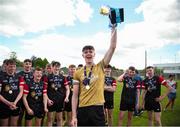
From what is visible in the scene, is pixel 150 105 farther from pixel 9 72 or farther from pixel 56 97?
pixel 9 72

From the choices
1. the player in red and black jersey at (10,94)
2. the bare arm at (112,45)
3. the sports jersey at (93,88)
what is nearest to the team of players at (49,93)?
the player in red and black jersey at (10,94)

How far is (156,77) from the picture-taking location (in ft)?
32.8

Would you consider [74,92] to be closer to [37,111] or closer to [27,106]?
[27,106]

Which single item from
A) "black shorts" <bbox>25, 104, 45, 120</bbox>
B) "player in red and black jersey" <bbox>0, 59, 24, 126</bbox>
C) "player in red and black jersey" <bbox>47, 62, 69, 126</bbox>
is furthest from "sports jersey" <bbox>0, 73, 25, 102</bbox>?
"player in red and black jersey" <bbox>47, 62, 69, 126</bbox>

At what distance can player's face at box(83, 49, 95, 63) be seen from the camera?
17.6ft

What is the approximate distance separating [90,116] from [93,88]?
1.65 feet

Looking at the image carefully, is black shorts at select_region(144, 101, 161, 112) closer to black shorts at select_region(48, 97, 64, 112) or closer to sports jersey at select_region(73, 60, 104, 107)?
black shorts at select_region(48, 97, 64, 112)

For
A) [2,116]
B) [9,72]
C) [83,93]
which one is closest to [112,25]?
[83,93]

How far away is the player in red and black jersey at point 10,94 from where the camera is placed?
26.9 feet

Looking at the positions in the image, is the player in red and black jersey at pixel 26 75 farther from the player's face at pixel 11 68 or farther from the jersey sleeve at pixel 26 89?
the player's face at pixel 11 68

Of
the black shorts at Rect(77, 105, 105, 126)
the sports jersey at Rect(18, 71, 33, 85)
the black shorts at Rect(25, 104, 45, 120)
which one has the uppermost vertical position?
the sports jersey at Rect(18, 71, 33, 85)

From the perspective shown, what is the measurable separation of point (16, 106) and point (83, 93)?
3.71m

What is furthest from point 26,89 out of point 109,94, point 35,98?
point 109,94

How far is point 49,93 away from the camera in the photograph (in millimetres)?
10062
